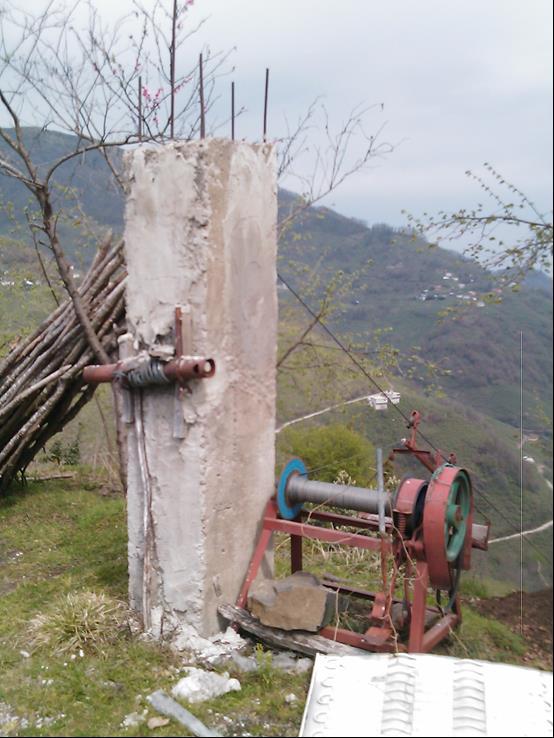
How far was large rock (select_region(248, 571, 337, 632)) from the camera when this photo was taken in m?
3.48

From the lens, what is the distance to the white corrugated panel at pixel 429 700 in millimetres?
2523

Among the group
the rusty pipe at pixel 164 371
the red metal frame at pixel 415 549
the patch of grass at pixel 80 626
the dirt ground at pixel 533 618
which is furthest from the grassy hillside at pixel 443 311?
the patch of grass at pixel 80 626

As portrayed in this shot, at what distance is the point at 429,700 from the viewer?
2686mm

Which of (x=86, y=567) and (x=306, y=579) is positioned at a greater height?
(x=306, y=579)

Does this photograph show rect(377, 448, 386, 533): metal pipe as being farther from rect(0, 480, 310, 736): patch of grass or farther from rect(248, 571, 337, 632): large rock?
rect(0, 480, 310, 736): patch of grass

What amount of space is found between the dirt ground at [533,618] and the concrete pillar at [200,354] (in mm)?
1424

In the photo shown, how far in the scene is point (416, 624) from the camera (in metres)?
3.21

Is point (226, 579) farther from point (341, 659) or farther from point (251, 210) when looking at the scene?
point (251, 210)

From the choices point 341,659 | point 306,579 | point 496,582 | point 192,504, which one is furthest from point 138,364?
point 496,582

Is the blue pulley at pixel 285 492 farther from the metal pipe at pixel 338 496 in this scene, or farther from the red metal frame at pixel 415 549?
the red metal frame at pixel 415 549

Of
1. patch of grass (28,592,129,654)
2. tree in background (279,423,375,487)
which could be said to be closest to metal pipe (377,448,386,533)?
patch of grass (28,592,129,654)

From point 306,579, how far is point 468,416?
1.70 meters

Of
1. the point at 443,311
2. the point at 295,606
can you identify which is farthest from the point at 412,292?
the point at 295,606

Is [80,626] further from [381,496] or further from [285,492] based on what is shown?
[381,496]
